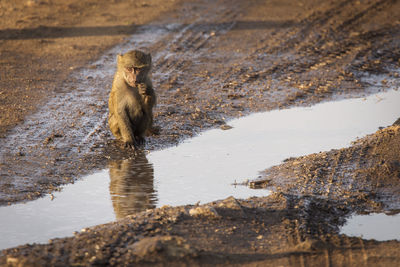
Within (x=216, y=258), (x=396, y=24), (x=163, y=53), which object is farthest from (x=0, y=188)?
(x=396, y=24)

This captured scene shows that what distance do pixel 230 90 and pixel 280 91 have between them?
81cm

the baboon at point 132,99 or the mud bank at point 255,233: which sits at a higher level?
the baboon at point 132,99

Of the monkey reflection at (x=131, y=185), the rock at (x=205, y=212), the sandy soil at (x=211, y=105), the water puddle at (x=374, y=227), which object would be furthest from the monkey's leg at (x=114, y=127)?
the water puddle at (x=374, y=227)

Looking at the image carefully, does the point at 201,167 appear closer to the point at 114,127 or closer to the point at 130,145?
the point at 130,145

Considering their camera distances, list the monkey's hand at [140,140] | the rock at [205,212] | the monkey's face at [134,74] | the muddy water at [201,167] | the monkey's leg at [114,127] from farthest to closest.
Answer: the monkey's hand at [140,140], the monkey's leg at [114,127], the monkey's face at [134,74], the muddy water at [201,167], the rock at [205,212]

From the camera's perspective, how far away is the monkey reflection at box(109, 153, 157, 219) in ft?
22.1

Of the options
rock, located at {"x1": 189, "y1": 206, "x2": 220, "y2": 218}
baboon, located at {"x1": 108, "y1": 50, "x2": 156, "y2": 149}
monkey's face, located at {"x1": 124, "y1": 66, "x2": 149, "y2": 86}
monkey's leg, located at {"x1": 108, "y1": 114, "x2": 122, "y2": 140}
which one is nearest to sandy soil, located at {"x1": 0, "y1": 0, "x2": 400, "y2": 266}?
rock, located at {"x1": 189, "y1": 206, "x2": 220, "y2": 218}

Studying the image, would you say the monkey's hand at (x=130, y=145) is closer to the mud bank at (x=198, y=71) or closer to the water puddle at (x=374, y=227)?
A: the mud bank at (x=198, y=71)

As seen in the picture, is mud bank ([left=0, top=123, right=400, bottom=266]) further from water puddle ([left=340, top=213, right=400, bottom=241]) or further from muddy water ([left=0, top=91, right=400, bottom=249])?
muddy water ([left=0, top=91, right=400, bottom=249])

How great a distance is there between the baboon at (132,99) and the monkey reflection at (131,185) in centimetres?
41

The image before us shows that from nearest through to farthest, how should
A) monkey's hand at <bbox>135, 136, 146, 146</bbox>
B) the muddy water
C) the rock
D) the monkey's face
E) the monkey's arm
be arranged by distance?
the rock, the muddy water, the monkey's face, the monkey's arm, monkey's hand at <bbox>135, 136, 146, 146</bbox>

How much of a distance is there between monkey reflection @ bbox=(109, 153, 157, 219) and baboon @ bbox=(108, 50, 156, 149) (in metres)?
0.41

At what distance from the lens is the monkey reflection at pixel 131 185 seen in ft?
22.1

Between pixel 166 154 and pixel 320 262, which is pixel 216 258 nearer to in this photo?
pixel 320 262
